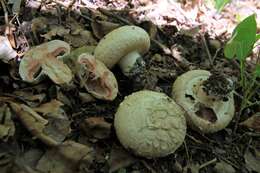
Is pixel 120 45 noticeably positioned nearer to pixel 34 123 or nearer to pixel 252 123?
pixel 34 123

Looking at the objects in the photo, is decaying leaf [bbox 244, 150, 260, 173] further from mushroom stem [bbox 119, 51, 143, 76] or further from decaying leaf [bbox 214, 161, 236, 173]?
mushroom stem [bbox 119, 51, 143, 76]

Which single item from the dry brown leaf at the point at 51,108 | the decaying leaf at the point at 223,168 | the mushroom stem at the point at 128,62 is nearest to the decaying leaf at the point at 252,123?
the decaying leaf at the point at 223,168

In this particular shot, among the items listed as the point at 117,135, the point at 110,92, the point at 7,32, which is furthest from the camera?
the point at 7,32

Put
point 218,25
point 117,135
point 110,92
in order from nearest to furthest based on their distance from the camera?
point 117,135
point 110,92
point 218,25

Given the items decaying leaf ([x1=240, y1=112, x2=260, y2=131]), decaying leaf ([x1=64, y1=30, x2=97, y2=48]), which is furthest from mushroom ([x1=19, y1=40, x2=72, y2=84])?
decaying leaf ([x1=240, y1=112, x2=260, y2=131])

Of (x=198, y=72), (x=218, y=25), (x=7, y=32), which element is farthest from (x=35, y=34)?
(x=218, y=25)

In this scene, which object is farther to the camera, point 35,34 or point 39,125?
point 35,34

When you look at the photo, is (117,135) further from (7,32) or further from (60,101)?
(7,32)
